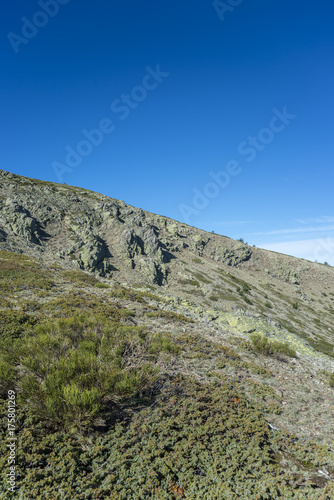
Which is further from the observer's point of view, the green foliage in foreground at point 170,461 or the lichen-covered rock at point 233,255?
the lichen-covered rock at point 233,255

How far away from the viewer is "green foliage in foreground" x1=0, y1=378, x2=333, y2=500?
5.15 metres

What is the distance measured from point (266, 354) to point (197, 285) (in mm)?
37383

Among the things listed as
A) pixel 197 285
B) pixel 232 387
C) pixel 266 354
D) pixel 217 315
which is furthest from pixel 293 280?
pixel 232 387

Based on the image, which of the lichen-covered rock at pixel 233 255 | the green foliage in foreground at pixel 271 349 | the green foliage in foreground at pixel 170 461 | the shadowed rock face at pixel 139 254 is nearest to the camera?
the green foliage in foreground at pixel 170 461

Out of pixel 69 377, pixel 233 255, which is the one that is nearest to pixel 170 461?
pixel 69 377

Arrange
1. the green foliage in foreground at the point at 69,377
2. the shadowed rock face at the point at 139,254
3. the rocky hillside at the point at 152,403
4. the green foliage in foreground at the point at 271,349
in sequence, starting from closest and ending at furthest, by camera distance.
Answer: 1. the rocky hillside at the point at 152,403
2. the green foliage in foreground at the point at 69,377
3. the green foliage in foreground at the point at 271,349
4. the shadowed rock face at the point at 139,254

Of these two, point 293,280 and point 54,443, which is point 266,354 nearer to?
point 54,443

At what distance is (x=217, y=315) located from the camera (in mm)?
24609

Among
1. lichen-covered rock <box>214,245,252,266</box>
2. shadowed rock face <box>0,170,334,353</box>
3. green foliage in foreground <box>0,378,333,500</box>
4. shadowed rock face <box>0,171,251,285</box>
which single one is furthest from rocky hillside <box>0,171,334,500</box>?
lichen-covered rock <box>214,245,252,266</box>

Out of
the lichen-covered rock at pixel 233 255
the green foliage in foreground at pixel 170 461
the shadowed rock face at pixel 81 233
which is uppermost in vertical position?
the lichen-covered rock at pixel 233 255

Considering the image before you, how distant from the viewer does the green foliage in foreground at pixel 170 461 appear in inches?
203

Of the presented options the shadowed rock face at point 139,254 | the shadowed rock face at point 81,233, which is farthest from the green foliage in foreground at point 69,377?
the shadowed rock face at point 81,233

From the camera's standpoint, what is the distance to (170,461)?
596 cm

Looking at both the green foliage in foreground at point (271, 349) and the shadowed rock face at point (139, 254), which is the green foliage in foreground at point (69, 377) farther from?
the shadowed rock face at point (139, 254)
